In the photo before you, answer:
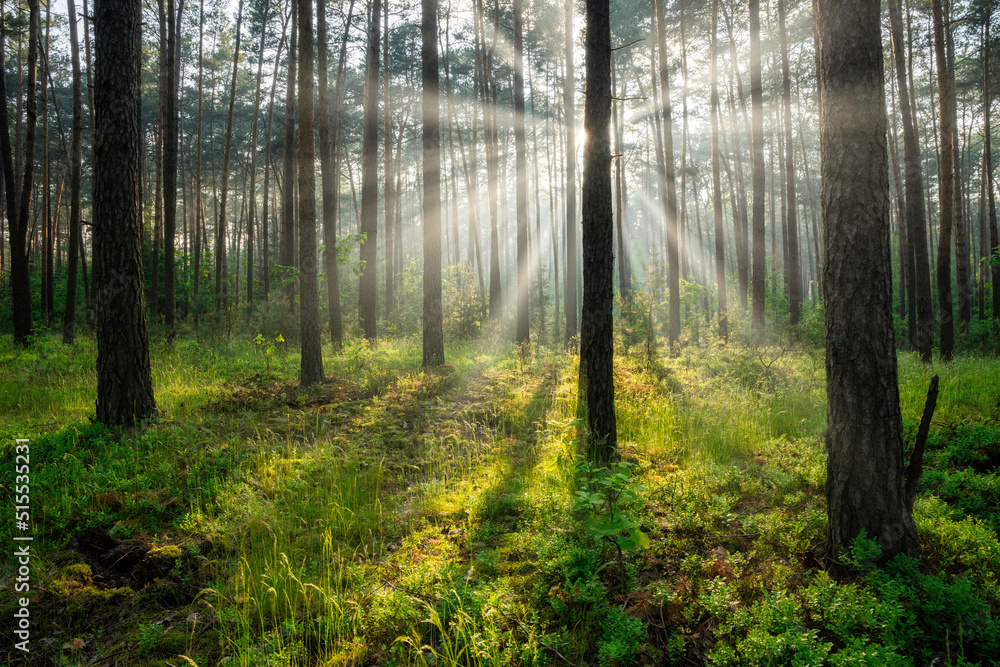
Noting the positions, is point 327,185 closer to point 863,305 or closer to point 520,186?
point 520,186

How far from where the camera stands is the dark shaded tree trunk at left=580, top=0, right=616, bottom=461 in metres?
4.93

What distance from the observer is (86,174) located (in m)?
24.5

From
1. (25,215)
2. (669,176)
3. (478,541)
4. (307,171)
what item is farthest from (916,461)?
(25,215)

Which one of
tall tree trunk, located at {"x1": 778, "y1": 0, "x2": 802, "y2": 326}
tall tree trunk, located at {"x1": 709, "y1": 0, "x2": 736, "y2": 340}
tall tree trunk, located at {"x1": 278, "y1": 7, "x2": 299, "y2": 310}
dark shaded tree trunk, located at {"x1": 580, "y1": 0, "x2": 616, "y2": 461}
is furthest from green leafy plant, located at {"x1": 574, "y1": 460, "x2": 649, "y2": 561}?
tall tree trunk, located at {"x1": 778, "y1": 0, "x2": 802, "y2": 326}

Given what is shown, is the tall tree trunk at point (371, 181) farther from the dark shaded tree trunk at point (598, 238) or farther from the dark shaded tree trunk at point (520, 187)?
the dark shaded tree trunk at point (598, 238)

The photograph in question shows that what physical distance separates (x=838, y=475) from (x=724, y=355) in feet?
30.3

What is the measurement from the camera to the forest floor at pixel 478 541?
241 cm

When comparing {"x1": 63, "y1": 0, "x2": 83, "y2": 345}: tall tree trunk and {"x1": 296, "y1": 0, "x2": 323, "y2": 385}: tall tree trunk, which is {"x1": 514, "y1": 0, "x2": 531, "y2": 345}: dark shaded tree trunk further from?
{"x1": 63, "y1": 0, "x2": 83, "y2": 345}: tall tree trunk

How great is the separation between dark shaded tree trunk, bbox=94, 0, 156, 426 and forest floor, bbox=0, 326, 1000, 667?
1.91ft

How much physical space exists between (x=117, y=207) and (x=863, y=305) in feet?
23.5

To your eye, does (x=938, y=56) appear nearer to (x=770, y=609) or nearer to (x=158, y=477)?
(x=770, y=609)

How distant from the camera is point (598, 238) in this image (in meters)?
4.93

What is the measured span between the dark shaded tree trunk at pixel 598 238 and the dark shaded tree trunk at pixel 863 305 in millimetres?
2254

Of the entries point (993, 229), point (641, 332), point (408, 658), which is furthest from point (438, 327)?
point (993, 229)
